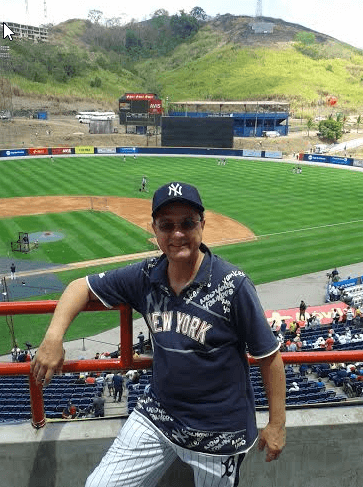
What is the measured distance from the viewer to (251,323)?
2639mm

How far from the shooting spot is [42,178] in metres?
49.1

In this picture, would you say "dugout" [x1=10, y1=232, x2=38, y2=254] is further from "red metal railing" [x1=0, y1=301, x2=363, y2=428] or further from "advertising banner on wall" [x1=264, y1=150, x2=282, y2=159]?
"advertising banner on wall" [x1=264, y1=150, x2=282, y2=159]

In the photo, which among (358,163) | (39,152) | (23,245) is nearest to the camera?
(23,245)

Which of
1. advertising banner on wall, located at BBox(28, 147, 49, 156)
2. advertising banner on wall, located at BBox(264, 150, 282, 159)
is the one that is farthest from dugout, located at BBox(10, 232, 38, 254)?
advertising banner on wall, located at BBox(264, 150, 282, 159)

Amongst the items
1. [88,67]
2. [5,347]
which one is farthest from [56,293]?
[88,67]

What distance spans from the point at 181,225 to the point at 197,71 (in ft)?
597

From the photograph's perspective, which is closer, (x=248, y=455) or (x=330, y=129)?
(x=248, y=455)

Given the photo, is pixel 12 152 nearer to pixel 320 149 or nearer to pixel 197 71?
pixel 320 149

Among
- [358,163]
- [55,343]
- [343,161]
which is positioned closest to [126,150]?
[343,161]

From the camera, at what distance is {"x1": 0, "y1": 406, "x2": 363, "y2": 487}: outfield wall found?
346 centimetres

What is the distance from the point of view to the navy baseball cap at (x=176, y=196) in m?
2.66

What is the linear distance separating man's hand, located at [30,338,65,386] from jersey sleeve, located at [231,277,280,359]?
3.64 ft

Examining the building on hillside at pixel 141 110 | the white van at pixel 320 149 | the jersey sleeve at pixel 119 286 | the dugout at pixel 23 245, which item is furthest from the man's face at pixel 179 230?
the white van at pixel 320 149

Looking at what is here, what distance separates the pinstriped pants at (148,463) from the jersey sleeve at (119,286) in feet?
2.66
